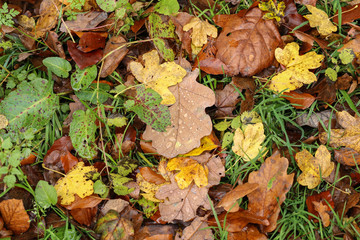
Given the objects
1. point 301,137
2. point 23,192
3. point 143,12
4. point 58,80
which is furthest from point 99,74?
point 301,137

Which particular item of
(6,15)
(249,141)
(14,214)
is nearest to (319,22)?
(249,141)

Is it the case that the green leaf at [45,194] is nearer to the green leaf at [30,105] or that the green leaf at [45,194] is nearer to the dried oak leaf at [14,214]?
the dried oak leaf at [14,214]

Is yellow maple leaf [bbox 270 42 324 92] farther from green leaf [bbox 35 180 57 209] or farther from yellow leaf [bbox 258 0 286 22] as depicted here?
green leaf [bbox 35 180 57 209]

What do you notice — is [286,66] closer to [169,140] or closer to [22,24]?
[169,140]

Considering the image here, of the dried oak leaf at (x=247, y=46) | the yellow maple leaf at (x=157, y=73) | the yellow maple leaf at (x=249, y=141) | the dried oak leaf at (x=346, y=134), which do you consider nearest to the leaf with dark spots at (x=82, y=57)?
the yellow maple leaf at (x=157, y=73)

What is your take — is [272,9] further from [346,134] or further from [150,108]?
[150,108]

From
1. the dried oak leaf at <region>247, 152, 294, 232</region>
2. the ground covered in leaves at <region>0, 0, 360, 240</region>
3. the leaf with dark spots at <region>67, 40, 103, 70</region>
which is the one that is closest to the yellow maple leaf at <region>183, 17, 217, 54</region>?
the ground covered in leaves at <region>0, 0, 360, 240</region>
